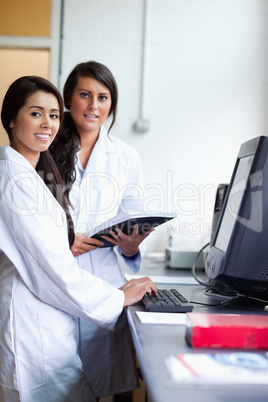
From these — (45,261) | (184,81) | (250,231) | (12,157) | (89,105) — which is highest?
(184,81)

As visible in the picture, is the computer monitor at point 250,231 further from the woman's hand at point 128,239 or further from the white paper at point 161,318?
the woman's hand at point 128,239

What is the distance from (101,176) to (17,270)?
73 cm

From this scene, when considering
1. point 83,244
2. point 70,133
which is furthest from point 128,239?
point 70,133

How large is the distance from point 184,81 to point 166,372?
7.76 ft

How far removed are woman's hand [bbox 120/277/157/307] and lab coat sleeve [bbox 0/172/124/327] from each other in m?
0.03

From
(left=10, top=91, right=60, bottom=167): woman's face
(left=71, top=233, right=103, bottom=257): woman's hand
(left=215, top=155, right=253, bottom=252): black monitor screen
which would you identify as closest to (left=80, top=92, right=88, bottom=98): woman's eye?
(left=10, top=91, right=60, bottom=167): woman's face

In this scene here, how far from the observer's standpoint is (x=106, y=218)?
5.92 ft

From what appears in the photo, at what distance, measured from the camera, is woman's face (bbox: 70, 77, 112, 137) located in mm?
1890

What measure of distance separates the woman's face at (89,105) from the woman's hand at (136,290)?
2.75 feet

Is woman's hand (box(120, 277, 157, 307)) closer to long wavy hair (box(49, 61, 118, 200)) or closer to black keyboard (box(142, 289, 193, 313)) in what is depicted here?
black keyboard (box(142, 289, 193, 313))

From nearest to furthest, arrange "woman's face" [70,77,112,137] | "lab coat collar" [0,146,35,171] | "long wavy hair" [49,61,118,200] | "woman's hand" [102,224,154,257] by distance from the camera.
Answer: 1. "lab coat collar" [0,146,35,171]
2. "woman's hand" [102,224,154,257]
3. "long wavy hair" [49,61,118,200]
4. "woman's face" [70,77,112,137]

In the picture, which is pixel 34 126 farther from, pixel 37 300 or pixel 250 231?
pixel 250 231

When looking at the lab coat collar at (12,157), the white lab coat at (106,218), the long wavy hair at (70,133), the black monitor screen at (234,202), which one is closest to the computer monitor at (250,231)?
the black monitor screen at (234,202)

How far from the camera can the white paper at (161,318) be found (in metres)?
1.03
